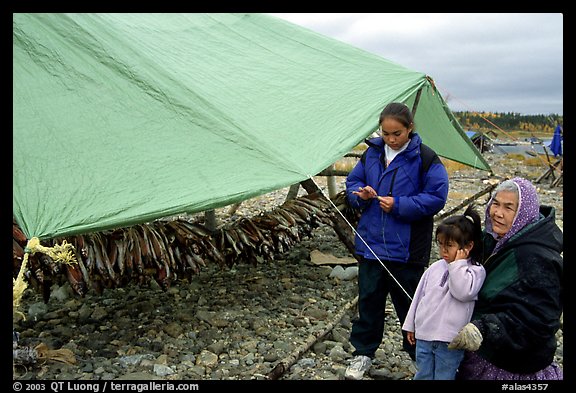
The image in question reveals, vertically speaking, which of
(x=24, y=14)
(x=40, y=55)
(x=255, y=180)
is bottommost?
(x=255, y=180)

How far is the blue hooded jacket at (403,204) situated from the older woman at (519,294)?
0.58 meters

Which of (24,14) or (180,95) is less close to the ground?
(24,14)

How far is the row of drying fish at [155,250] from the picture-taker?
2822 millimetres

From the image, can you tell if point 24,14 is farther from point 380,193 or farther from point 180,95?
point 380,193

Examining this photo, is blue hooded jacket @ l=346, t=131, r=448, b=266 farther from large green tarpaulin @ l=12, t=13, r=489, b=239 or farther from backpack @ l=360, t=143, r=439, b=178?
large green tarpaulin @ l=12, t=13, r=489, b=239

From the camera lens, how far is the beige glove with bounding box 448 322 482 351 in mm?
2107

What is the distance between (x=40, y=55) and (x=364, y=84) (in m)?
2.85

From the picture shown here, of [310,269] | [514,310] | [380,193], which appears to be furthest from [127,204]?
[310,269]

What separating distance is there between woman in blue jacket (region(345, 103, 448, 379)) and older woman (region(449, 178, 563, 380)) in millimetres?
639

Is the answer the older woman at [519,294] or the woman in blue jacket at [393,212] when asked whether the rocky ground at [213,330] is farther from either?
the older woman at [519,294]

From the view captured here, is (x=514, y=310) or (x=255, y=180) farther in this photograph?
(x=255, y=180)

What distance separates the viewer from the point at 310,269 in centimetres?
525

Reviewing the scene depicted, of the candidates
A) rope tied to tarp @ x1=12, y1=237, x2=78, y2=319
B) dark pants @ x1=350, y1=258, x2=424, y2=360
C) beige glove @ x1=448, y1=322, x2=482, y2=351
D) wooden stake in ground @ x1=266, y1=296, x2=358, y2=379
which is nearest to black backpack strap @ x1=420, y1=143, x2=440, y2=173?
dark pants @ x1=350, y1=258, x2=424, y2=360

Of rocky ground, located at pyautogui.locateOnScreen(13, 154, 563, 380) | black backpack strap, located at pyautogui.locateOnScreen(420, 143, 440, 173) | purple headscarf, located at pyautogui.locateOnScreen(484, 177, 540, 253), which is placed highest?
black backpack strap, located at pyautogui.locateOnScreen(420, 143, 440, 173)
